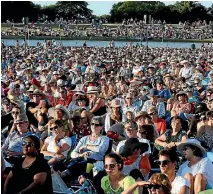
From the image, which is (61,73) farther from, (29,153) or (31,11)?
(31,11)

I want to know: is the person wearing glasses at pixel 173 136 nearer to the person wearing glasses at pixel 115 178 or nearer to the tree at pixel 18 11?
the person wearing glasses at pixel 115 178

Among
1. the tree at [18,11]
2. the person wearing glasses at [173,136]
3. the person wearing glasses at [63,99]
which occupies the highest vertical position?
the person wearing glasses at [173,136]

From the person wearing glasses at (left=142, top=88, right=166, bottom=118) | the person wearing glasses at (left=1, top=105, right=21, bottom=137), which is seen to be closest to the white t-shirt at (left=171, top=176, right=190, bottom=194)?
the person wearing glasses at (left=1, top=105, right=21, bottom=137)

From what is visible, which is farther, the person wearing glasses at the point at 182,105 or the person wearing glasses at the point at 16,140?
the person wearing glasses at the point at 182,105

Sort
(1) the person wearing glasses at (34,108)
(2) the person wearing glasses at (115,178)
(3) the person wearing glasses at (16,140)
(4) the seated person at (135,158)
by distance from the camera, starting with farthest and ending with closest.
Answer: (1) the person wearing glasses at (34,108), (3) the person wearing glasses at (16,140), (4) the seated person at (135,158), (2) the person wearing glasses at (115,178)

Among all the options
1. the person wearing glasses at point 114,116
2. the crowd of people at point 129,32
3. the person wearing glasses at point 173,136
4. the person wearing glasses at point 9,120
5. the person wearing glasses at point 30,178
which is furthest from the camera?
the crowd of people at point 129,32

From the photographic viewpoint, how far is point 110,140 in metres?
7.42

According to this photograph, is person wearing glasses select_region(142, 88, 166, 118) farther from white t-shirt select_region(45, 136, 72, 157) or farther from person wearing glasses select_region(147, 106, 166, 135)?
white t-shirt select_region(45, 136, 72, 157)

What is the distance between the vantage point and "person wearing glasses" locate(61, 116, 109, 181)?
22.7 feet

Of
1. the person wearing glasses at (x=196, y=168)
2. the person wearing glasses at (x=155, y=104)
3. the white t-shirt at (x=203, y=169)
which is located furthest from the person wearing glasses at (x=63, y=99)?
the white t-shirt at (x=203, y=169)

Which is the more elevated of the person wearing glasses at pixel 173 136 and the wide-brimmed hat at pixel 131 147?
the wide-brimmed hat at pixel 131 147

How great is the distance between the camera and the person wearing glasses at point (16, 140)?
24.9 ft

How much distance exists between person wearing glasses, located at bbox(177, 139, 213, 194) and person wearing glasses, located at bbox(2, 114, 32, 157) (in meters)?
2.45

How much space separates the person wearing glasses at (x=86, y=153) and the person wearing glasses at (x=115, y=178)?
4.41 ft
